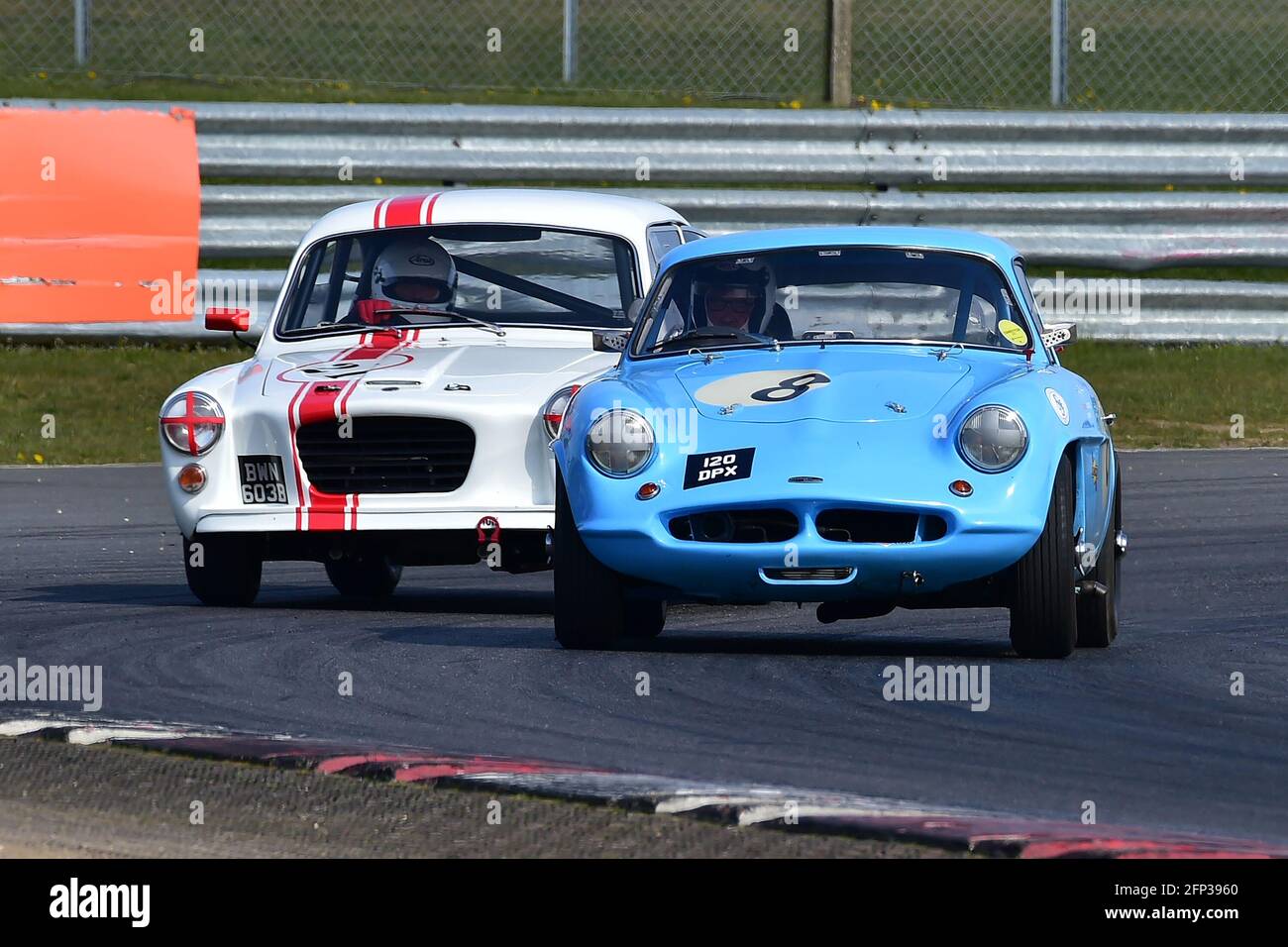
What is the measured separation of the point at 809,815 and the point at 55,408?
32.9ft

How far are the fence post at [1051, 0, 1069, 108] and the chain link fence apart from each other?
0.04 feet

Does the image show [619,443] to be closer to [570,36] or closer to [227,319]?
[227,319]

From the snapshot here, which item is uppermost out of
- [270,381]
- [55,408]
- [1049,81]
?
[1049,81]

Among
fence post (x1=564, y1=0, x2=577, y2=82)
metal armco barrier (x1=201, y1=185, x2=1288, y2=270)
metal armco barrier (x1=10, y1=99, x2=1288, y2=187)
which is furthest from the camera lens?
fence post (x1=564, y1=0, x2=577, y2=82)

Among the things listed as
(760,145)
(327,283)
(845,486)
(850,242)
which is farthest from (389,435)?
(760,145)

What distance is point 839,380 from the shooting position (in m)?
Answer: 6.82

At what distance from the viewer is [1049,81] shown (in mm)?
15484

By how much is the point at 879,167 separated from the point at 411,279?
18.7 ft

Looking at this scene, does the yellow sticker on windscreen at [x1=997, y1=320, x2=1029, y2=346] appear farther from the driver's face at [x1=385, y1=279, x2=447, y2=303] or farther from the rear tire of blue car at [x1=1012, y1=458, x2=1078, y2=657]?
the driver's face at [x1=385, y1=279, x2=447, y2=303]

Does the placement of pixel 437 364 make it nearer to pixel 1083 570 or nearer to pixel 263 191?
pixel 1083 570

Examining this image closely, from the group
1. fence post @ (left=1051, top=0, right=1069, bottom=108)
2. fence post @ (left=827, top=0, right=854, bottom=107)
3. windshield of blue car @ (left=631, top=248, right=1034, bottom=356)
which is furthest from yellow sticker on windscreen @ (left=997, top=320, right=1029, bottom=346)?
fence post @ (left=827, top=0, right=854, bottom=107)

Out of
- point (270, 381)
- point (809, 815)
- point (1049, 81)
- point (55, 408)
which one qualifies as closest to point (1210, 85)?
point (1049, 81)

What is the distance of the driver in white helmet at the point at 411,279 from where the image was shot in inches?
368

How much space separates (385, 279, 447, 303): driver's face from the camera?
9.38 metres
